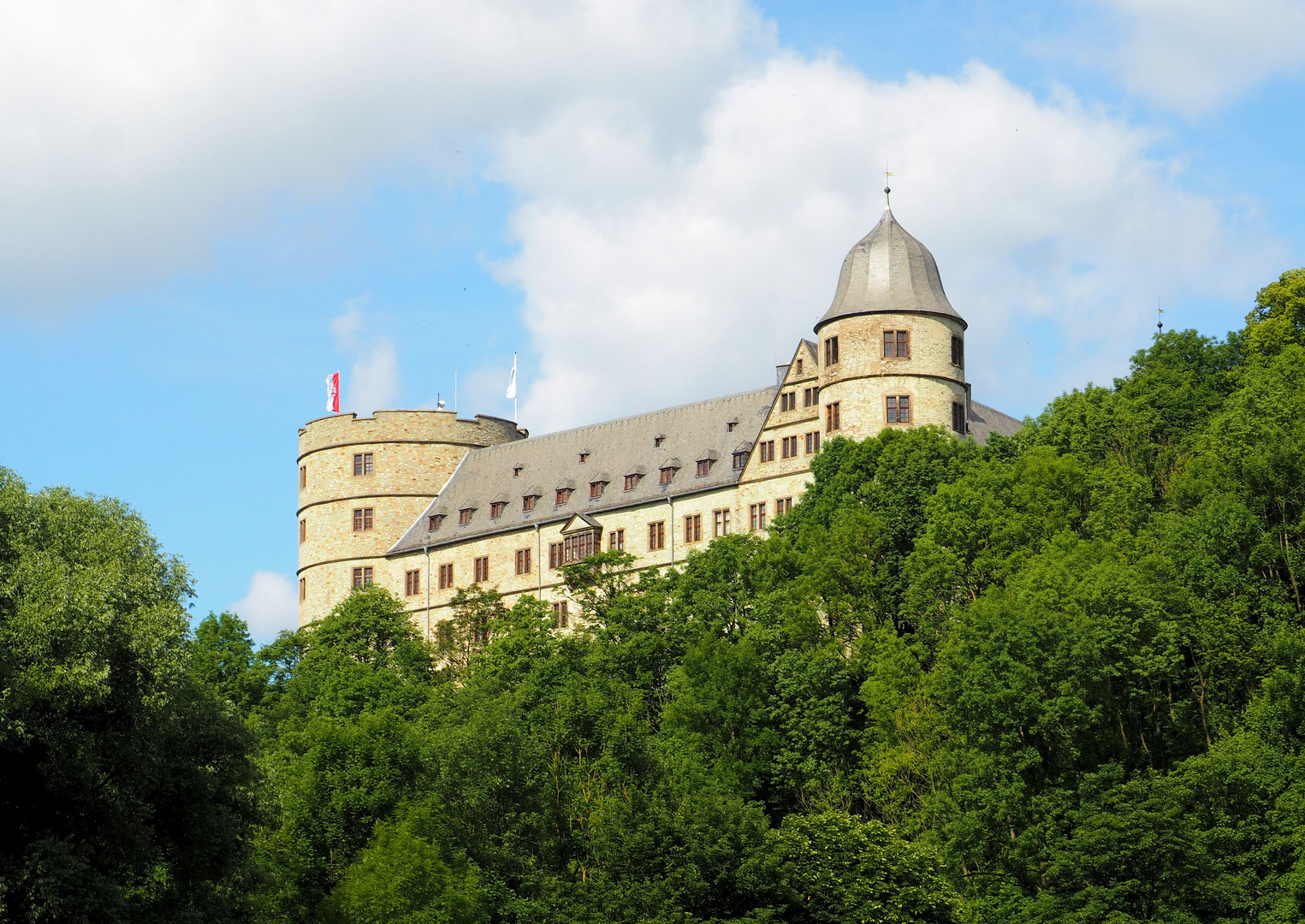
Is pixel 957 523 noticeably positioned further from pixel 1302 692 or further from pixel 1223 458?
pixel 1302 692

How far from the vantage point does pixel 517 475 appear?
3713 inches

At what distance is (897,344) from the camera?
250 ft

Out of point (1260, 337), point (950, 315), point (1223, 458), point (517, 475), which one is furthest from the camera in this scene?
point (517, 475)

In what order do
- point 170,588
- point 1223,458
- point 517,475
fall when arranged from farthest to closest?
point 517,475
point 1223,458
point 170,588

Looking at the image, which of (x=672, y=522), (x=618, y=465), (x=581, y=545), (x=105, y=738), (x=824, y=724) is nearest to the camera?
(x=105, y=738)

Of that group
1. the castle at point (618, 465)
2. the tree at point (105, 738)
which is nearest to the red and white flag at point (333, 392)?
the castle at point (618, 465)

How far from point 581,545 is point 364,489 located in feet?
49.7

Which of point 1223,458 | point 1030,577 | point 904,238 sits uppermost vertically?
point 904,238

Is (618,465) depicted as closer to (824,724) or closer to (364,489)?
(364,489)

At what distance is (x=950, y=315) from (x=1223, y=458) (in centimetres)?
1915

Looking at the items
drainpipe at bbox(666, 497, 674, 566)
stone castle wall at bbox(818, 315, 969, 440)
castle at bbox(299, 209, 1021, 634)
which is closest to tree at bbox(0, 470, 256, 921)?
stone castle wall at bbox(818, 315, 969, 440)

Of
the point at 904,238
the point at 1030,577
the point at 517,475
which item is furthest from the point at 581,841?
the point at 517,475

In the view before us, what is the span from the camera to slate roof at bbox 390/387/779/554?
3327 inches

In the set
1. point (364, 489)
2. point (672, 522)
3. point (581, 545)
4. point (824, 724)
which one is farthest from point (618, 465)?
point (824, 724)
